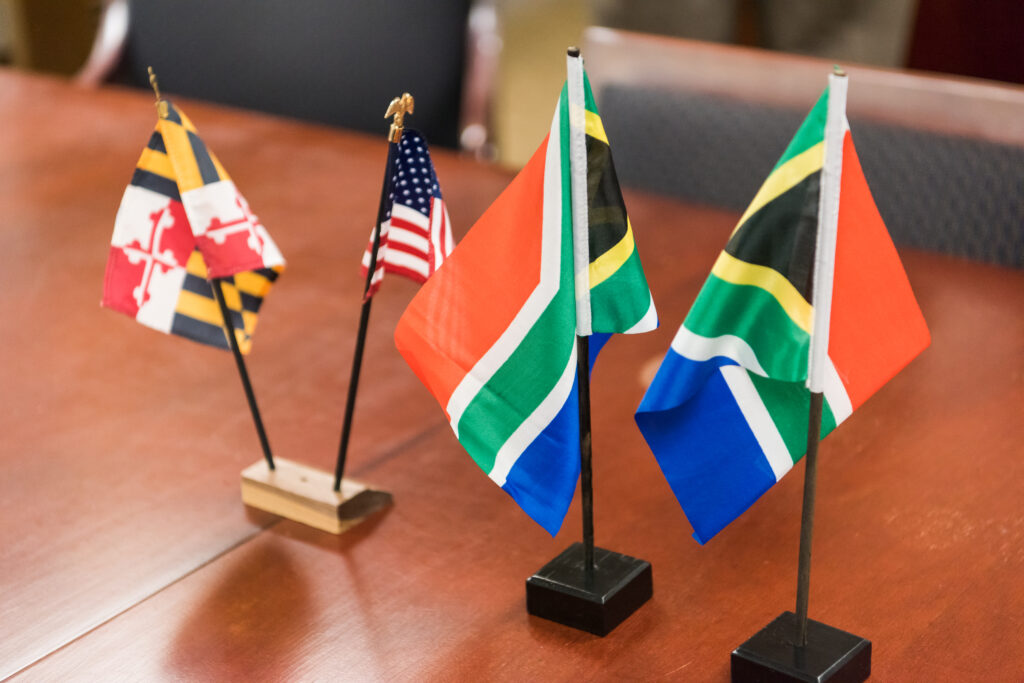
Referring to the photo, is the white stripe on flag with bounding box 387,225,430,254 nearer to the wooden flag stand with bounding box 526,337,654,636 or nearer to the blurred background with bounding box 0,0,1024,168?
the wooden flag stand with bounding box 526,337,654,636

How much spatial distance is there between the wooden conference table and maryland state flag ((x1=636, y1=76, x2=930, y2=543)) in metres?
0.18

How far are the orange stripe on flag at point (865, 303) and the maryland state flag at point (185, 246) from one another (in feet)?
1.77

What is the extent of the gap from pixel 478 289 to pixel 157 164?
14.8 inches

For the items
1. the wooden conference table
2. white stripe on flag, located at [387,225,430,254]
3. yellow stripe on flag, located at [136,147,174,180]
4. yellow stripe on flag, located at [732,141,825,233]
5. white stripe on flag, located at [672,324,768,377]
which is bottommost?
the wooden conference table

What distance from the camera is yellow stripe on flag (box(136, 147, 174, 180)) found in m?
1.16

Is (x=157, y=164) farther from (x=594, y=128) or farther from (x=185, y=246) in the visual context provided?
(x=594, y=128)

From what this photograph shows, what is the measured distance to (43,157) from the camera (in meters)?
2.29

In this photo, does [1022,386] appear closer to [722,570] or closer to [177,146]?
[722,570]

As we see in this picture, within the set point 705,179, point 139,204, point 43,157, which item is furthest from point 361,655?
point 43,157

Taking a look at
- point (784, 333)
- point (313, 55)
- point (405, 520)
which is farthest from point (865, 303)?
point (313, 55)

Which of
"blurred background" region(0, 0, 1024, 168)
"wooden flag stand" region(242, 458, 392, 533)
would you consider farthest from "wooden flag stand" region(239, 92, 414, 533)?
"blurred background" region(0, 0, 1024, 168)

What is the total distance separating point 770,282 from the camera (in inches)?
34.4

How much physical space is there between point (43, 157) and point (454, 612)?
61.6 inches

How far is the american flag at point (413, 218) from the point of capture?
107 centimetres
